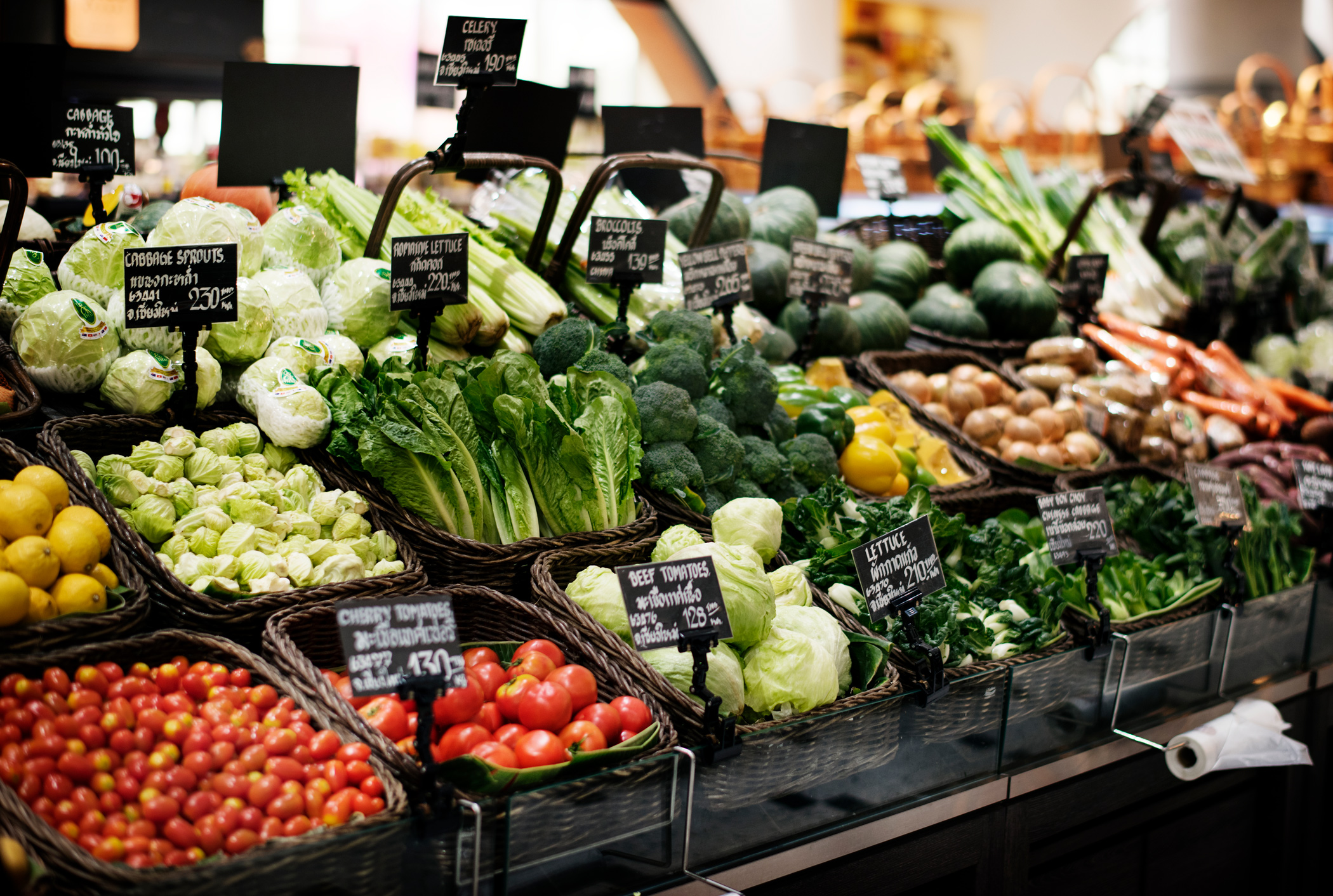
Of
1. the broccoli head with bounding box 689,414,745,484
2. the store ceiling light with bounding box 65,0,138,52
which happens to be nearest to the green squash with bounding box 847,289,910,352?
the broccoli head with bounding box 689,414,745,484

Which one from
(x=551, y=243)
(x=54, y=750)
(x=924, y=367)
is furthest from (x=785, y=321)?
(x=54, y=750)

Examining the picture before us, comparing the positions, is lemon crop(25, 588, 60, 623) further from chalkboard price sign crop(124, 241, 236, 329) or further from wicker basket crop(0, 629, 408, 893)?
chalkboard price sign crop(124, 241, 236, 329)

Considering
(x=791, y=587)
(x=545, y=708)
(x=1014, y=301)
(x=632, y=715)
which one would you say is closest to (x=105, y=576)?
(x=545, y=708)

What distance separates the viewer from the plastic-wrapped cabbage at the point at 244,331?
2.31 metres

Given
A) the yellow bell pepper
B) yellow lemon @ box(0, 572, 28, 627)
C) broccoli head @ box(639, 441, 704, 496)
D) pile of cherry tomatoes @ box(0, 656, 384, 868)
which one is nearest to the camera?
pile of cherry tomatoes @ box(0, 656, 384, 868)

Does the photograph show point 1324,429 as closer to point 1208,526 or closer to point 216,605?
point 1208,526

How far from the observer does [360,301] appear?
2.55 meters

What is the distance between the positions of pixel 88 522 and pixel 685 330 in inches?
59.1

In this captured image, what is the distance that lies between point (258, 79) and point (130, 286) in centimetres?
115

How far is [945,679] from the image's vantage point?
202cm

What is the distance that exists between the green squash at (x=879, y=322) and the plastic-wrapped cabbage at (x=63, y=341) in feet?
7.93

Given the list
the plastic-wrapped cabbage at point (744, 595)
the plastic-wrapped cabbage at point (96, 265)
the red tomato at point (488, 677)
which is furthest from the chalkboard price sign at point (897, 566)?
the plastic-wrapped cabbage at point (96, 265)

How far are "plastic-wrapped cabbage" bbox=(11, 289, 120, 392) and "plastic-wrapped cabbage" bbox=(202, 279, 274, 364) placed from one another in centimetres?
22

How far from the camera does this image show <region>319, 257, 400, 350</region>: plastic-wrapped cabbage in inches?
101
